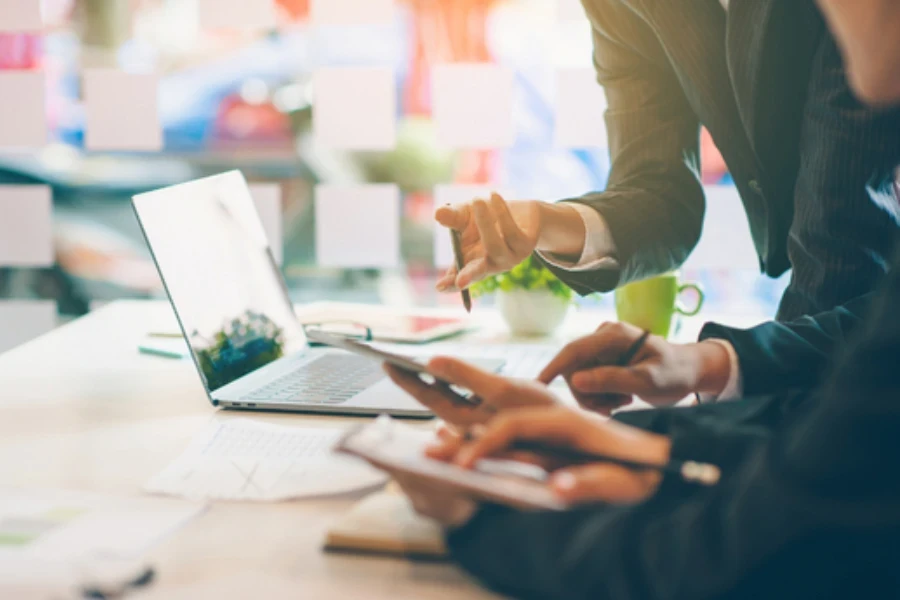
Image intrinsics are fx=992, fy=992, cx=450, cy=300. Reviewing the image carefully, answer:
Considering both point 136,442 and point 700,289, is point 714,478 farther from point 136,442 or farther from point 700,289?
point 700,289

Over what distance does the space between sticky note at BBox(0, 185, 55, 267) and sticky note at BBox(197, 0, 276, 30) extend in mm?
809

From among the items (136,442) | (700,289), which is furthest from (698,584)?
(700,289)

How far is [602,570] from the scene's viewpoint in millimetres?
682

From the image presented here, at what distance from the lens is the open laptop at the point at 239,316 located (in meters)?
1.29

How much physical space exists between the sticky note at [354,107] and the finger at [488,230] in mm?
1868

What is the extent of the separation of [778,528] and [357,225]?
2722 millimetres

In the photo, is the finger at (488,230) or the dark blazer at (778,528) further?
the finger at (488,230)

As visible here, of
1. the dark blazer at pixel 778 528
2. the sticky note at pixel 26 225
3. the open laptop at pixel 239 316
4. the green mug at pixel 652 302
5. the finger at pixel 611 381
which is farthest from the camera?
the sticky note at pixel 26 225

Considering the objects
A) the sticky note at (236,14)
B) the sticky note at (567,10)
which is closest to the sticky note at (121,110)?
the sticky note at (236,14)

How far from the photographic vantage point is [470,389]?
1.03 metres

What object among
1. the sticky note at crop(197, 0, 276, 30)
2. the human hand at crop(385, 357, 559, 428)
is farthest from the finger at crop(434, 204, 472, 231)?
the sticky note at crop(197, 0, 276, 30)

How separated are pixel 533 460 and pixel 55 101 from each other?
3.20m

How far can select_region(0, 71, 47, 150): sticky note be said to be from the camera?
316cm

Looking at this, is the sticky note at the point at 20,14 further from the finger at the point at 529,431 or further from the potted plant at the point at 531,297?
the finger at the point at 529,431
